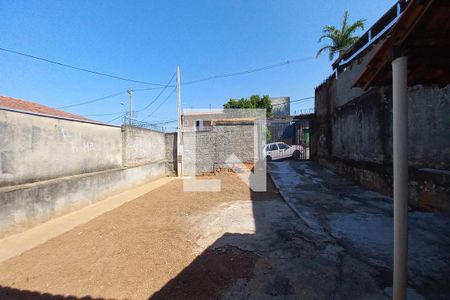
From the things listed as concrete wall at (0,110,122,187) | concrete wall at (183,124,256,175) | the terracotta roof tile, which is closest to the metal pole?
concrete wall at (0,110,122,187)

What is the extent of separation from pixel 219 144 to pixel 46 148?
815 centimetres

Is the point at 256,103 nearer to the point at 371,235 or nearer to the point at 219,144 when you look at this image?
the point at 219,144

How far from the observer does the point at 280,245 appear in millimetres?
3734

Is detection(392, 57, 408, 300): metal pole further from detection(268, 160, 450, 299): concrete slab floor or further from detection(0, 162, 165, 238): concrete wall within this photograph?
detection(0, 162, 165, 238): concrete wall

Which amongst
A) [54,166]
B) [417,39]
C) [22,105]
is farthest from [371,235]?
[22,105]

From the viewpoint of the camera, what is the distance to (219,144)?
12.8 m

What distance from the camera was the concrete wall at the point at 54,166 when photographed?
191 inches

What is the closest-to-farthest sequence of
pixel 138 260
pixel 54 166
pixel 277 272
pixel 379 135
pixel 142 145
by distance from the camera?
pixel 277 272
pixel 138 260
pixel 54 166
pixel 379 135
pixel 142 145

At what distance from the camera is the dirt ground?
2.80 metres

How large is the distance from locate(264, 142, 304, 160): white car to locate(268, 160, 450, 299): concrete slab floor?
8.11 m

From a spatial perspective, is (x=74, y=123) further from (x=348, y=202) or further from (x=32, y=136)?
(x=348, y=202)

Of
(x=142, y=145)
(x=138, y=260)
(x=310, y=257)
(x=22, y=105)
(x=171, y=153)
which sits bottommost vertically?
(x=138, y=260)

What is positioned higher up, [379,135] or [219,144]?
[379,135]

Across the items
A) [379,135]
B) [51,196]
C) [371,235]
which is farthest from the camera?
[379,135]
